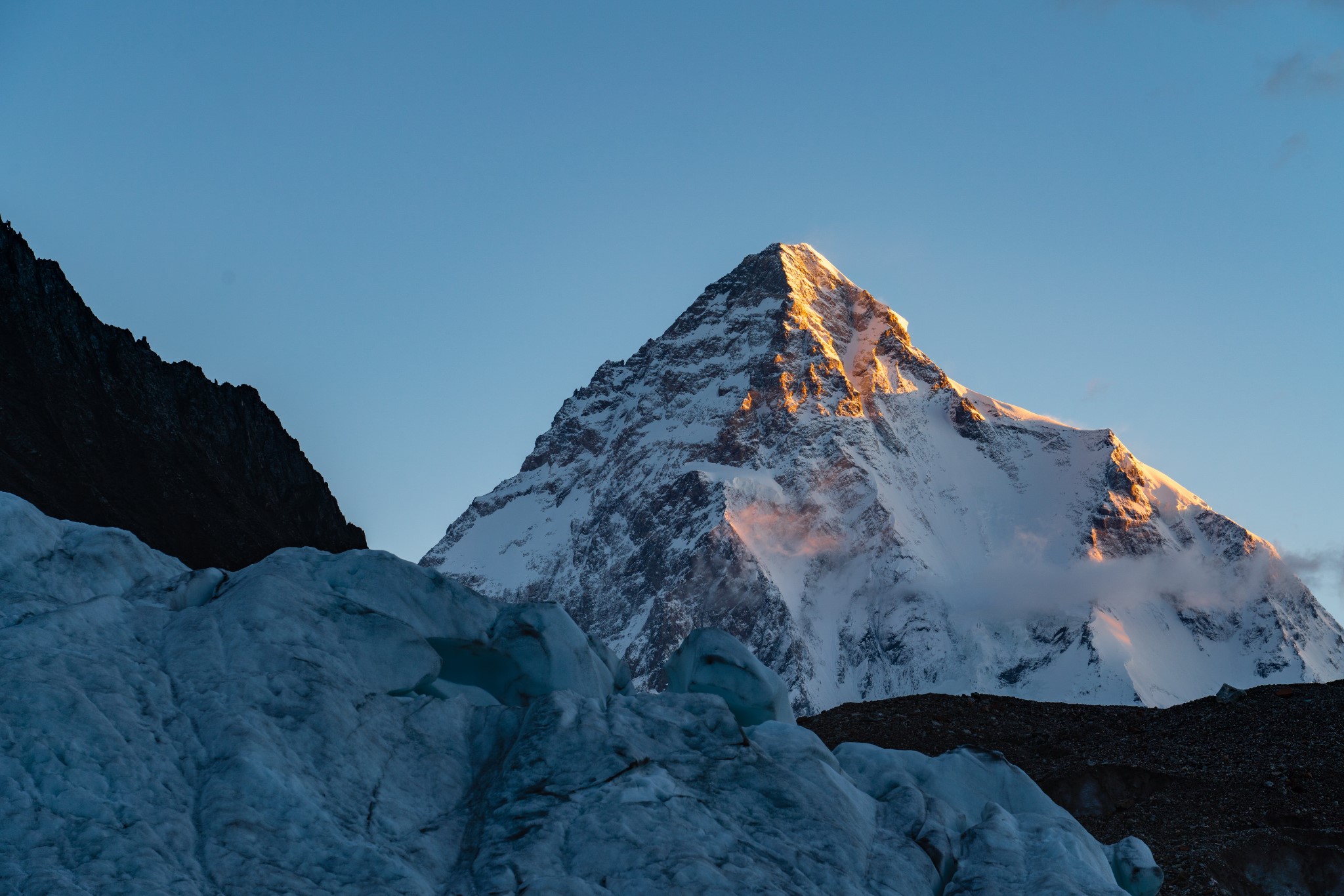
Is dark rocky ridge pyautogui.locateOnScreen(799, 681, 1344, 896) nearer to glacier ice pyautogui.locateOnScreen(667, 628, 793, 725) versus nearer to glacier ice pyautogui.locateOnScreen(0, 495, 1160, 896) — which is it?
glacier ice pyautogui.locateOnScreen(0, 495, 1160, 896)

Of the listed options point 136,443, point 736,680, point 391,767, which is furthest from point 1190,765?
point 136,443

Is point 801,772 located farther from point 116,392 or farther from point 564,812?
point 116,392

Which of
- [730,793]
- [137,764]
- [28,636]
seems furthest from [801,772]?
[28,636]

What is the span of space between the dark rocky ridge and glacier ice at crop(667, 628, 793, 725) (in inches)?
282

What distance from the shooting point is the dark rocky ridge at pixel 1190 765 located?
26641 mm

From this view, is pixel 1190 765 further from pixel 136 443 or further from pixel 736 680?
pixel 136 443

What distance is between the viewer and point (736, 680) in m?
28.5

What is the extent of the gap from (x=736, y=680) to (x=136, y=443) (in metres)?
47.1

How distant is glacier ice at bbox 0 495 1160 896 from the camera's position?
16562 millimetres

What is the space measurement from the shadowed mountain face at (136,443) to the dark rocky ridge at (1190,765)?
36156 mm

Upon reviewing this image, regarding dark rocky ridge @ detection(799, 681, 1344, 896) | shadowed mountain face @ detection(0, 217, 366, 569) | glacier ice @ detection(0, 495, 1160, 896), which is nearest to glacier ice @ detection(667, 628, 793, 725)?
glacier ice @ detection(0, 495, 1160, 896)

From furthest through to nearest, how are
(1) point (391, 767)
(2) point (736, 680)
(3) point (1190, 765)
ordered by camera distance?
1. (3) point (1190, 765)
2. (2) point (736, 680)
3. (1) point (391, 767)

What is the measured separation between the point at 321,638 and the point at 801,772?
29.1 feet

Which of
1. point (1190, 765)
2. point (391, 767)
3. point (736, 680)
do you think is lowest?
point (391, 767)
